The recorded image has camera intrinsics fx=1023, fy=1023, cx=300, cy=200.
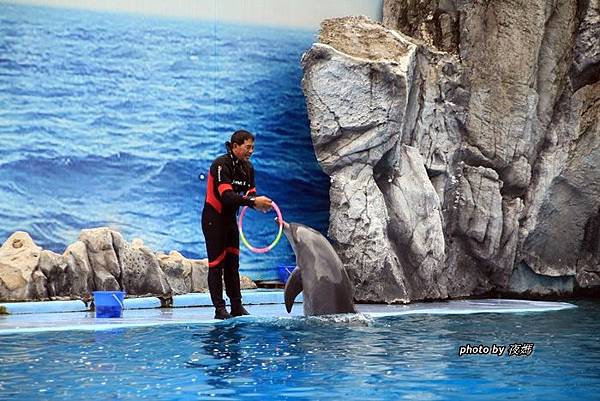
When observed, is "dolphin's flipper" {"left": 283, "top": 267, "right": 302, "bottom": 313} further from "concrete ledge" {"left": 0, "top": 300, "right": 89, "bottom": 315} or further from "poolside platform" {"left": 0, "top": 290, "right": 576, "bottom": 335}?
"concrete ledge" {"left": 0, "top": 300, "right": 89, "bottom": 315}

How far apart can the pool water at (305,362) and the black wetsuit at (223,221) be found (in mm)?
469

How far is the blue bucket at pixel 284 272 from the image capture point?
440 inches

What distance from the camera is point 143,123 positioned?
35.3 feet

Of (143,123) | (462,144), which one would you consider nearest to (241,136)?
(143,123)

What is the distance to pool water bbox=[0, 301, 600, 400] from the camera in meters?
4.46

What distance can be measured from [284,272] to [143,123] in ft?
7.36

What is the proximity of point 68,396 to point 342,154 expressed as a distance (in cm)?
643

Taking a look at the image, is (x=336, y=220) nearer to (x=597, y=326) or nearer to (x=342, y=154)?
(x=342, y=154)

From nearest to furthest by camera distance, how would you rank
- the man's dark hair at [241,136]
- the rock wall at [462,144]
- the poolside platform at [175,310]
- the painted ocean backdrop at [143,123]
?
the poolside platform at [175,310] < the man's dark hair at [241,136] < the painted ocean backdrop at [143,123] < the rock wall at [462,144]

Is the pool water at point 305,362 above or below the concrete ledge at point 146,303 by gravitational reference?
above

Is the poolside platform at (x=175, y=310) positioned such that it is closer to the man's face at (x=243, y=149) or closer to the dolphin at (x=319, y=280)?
the dolphin at (x=319, y=280)

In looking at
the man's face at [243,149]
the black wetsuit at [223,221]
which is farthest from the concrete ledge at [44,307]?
the man's face at [243,149]

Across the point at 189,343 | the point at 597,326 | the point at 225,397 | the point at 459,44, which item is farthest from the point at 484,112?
the point at 225,397

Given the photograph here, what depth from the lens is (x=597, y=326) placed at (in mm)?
7828
